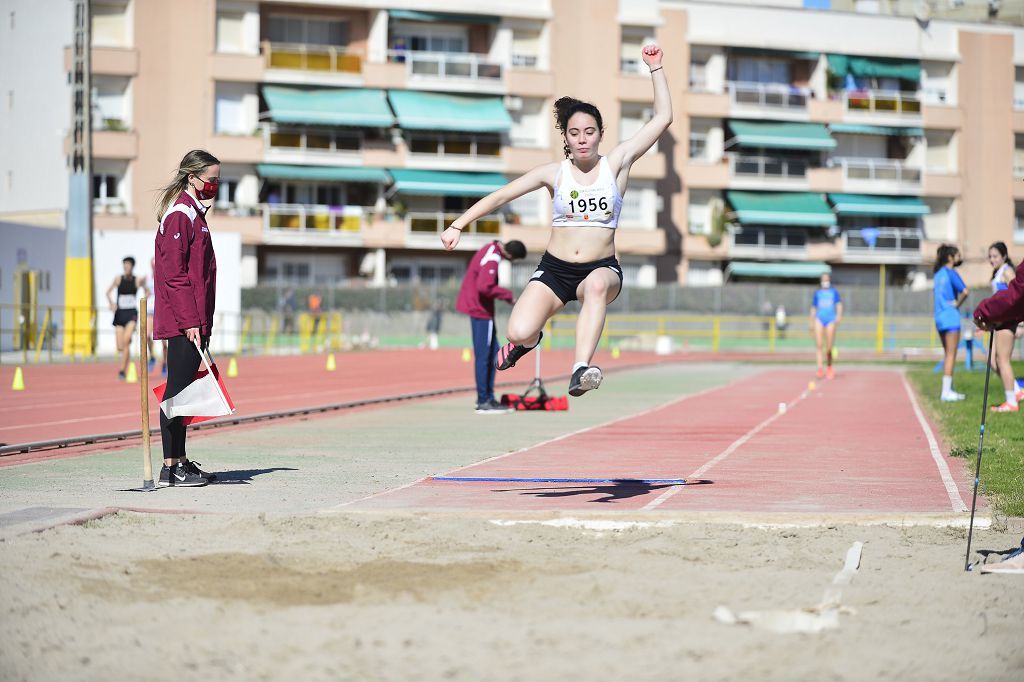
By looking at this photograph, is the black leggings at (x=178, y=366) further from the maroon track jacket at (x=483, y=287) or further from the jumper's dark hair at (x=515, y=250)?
the maroon track jacket at (x=483, y=287)

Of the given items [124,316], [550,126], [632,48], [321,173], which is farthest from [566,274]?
[632,48]

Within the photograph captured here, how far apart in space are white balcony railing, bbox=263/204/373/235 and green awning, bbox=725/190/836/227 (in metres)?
17.8

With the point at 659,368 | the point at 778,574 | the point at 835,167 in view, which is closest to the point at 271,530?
the point at 778,574

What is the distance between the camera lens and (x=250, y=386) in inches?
926

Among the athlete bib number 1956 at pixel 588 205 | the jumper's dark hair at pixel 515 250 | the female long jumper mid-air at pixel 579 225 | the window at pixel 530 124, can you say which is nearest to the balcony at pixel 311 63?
the window at pixel 530 124

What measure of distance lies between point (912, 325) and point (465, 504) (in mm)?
47599

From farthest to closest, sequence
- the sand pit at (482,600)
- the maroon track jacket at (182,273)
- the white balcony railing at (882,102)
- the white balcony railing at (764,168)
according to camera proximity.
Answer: the white balcony railing at (882,102)
the white balcony railing at (764,168)
the maroon track jacket at (182,273)
the sand pit at (482,600)

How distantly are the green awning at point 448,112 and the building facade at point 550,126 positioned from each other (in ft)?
0.31

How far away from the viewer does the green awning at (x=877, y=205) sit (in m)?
66.5

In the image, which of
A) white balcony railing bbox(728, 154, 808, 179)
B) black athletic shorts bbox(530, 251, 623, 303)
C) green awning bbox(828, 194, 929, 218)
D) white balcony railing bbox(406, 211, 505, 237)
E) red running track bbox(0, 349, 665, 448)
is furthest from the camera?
green awning bbox(828, 194, 929, 218)

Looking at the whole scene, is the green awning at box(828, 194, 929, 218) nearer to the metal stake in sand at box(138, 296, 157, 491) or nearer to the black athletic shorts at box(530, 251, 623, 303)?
the black athletic shorts at box(530, 251, 623, 303)

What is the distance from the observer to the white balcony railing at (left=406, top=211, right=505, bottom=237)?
58250mm

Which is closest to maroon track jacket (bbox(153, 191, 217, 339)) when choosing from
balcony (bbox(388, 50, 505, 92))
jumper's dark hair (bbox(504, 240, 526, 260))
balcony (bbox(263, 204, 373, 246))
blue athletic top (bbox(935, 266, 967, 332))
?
jumper's dark hair (bbox(504, 240, 526, 260))

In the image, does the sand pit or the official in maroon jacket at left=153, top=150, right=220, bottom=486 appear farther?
the official in maroon jacket at left=153, top=150, right=220, bottom=486
